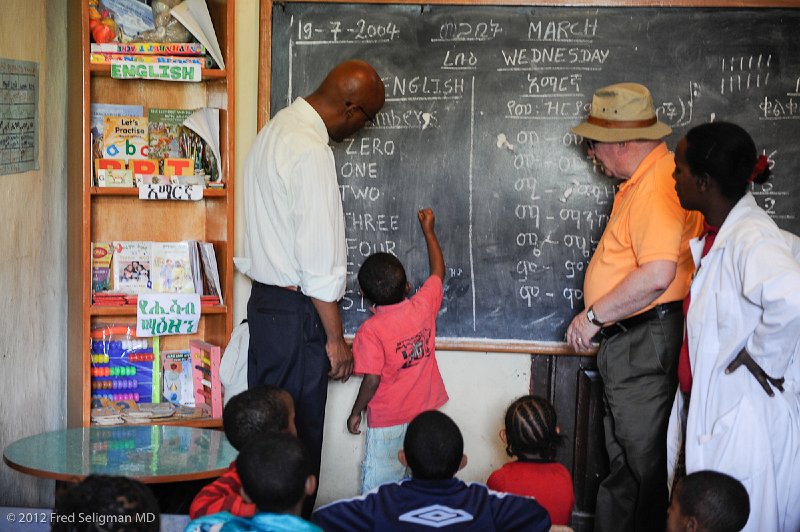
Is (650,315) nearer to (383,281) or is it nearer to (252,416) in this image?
(383,281)

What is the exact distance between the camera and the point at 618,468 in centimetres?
361

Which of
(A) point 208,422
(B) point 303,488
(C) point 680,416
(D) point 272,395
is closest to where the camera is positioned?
(B) point 303,488

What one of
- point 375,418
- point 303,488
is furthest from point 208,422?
point 303,488

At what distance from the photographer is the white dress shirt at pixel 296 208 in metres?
3.19

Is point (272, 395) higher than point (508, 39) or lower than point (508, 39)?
lower

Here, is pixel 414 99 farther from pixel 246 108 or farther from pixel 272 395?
pixel 272 395

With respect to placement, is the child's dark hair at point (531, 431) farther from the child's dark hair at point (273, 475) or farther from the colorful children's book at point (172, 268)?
the colorful children's book at point (172, 268)

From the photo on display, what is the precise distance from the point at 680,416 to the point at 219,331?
6.12 ft

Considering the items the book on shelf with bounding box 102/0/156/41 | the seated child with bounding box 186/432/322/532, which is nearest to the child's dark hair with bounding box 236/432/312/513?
the seated child with bounding box 186/432/322/532

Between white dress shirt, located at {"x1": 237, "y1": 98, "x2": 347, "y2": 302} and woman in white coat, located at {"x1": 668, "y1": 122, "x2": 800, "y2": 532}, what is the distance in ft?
3.67

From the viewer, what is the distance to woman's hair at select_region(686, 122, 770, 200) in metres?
2.82

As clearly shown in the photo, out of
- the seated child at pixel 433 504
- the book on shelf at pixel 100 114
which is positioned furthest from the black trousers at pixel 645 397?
the book on shelf at pixel 100 114

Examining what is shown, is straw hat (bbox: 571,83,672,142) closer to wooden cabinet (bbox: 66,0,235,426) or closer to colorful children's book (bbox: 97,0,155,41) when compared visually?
wooden cabinet (bbox: 66,0,235,426)

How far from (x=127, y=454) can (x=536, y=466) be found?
125 centimetres
